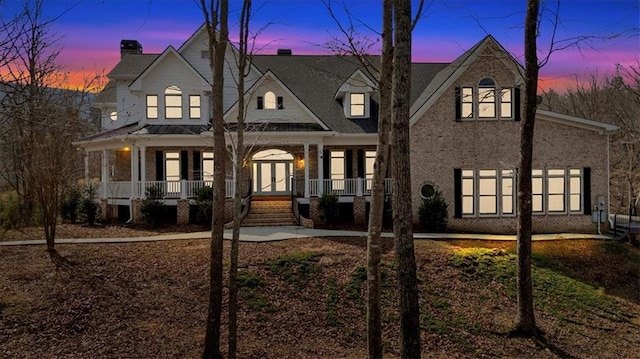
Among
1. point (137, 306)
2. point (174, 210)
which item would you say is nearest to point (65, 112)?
point (137, 306)

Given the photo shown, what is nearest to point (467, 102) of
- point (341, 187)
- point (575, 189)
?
point (575, 189)

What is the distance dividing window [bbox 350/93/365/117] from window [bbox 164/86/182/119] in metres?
8.36

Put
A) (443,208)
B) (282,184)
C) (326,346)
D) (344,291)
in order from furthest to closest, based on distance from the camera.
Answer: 1. (282,184)
2. (443,208)
3. (344,291)
4. (326,346)

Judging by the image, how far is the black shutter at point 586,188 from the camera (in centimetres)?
1747

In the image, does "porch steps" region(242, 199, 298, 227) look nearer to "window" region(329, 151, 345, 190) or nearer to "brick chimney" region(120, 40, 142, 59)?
"window" region(329, 151, 345, 190)

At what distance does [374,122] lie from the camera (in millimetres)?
20922

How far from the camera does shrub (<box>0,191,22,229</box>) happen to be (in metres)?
18.1

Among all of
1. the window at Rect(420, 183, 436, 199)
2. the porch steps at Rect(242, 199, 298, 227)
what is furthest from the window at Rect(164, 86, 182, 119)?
the window at Rect(420, 183, 436, 199)

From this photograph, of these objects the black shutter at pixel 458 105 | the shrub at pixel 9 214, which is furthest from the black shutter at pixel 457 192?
the shrub at pixel 9 214

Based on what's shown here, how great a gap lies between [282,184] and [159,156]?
616cm

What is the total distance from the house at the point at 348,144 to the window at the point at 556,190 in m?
0.04

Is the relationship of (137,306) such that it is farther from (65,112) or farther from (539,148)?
(539,148)

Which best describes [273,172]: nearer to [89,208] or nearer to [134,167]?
[134,167]

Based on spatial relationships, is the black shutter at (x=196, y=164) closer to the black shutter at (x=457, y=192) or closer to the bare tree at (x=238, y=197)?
the black shutter at (x=457, y=192)
